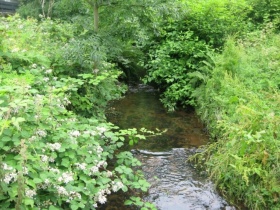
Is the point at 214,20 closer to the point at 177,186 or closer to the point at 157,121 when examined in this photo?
the point at 157,121

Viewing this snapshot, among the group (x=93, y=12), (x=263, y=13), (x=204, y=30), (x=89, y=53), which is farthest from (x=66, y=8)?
(x=263, y=13)

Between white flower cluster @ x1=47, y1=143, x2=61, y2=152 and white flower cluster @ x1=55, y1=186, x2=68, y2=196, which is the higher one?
white flower cluster @ x1=47, y1=143, x2=61, y2=152

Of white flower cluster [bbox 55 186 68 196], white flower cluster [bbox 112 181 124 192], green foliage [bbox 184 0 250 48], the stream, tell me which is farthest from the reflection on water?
white flower cluster [bbox 55 186 68 196]

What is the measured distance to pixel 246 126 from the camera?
4000mm

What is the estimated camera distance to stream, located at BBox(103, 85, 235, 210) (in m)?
4.10

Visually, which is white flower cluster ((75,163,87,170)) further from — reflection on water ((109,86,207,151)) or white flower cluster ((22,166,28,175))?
reflection on water ((109,86,207,151))

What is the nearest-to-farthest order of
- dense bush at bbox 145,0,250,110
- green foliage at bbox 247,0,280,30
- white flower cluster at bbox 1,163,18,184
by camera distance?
1. white flower cluster at bbox 1,163,18,184
2. dense bush at bbox 145,0,250,110
3. green foliage at bbox 247,0,280,30

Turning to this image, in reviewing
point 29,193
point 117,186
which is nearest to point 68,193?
point 29,193

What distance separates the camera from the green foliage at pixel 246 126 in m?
3.63

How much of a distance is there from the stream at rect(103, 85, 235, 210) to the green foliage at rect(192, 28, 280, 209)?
0.27m

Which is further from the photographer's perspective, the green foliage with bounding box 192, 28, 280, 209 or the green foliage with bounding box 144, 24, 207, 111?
the green foliage with bounding box 144, 24, 207, 111

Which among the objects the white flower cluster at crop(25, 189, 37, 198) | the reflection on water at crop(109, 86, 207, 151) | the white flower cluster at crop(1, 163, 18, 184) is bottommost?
the reflection on water at crop(109, 86, 207, 151)

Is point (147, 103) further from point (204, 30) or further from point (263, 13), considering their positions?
point (263, 13)

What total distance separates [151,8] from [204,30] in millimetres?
3228
